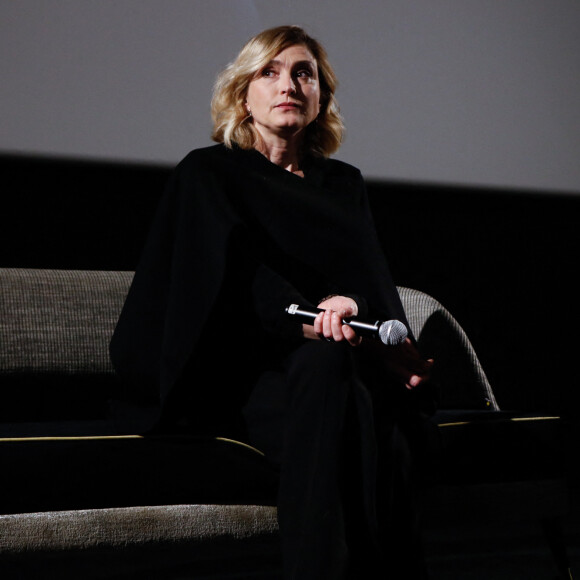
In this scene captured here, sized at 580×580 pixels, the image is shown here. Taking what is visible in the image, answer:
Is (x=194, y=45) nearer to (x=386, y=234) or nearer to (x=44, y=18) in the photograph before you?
(x=44, y=18)

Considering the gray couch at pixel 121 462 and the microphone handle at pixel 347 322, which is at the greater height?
the microphone handle at pixel 347 322

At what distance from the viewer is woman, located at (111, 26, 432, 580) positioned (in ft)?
4.01

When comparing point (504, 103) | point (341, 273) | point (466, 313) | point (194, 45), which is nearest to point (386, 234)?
point (466, 313)

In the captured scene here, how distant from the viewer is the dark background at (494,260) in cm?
229

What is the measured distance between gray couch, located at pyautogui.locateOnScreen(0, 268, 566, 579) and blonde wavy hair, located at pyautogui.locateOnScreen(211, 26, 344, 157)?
47 centimetres

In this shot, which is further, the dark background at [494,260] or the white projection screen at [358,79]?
the dark background at [494,260]

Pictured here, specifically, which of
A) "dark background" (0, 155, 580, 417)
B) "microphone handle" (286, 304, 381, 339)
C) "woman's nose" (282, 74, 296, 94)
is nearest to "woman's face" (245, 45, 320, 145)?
"woman's nose" (282, 74, 296, 94)

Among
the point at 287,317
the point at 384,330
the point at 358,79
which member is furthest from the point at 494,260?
the point at 384,330

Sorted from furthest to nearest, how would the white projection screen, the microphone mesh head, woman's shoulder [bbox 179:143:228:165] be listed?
the white projection screen < woman's shoulder [bbox 179:143:228:165] < the microphone mesh head

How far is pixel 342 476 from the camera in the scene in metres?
1.21

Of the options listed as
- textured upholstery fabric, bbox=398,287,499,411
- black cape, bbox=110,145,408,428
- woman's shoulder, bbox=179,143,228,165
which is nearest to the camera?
black cape, bbox=110,145,408,428

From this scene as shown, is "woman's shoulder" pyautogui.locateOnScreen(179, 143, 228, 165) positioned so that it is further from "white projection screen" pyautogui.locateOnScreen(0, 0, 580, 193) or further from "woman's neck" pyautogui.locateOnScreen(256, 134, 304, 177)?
"white projection screen" pyautogui.locateOnScreen(0, 0, 580, 193)

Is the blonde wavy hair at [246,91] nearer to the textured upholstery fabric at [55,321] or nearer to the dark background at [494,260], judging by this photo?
the textured upholstery fabric at [55,321]

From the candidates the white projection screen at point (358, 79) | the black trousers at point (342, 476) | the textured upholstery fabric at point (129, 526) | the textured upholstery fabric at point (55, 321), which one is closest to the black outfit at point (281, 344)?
the black trousers at point (342, 476)
